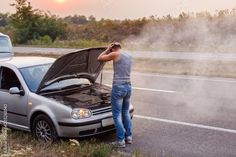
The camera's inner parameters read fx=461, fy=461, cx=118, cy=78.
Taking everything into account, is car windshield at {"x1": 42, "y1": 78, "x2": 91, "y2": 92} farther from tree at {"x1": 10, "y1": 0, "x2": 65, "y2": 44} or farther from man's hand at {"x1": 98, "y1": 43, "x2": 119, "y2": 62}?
tree at {"x1": 10, "y1": 0, "x2": 65, "y2": 44}

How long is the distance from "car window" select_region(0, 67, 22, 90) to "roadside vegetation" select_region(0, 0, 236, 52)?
14.5 m

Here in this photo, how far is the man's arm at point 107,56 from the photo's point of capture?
7359 mm

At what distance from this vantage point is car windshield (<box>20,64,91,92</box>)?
8.09 metres

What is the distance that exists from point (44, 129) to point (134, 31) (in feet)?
97.5

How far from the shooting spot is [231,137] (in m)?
7.98

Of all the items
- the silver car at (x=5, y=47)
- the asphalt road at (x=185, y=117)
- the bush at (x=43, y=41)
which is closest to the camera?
the asphalt road at (x=185, y=117)

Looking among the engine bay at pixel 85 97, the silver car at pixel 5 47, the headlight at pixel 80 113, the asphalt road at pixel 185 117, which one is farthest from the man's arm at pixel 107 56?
the silver car at pixel 5 47

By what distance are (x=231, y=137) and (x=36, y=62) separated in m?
3.87

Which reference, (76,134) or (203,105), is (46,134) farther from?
(203,105)

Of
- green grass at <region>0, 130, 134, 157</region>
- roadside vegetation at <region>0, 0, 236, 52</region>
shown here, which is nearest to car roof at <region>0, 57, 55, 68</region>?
green grass at <region>0, 130, 134, 157</region>

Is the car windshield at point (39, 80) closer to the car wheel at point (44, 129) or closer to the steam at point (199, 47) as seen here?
the car wheel at point (44, 129)

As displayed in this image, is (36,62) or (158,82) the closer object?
(36,62)

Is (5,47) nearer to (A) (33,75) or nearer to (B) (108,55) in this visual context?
(A) (33,75)

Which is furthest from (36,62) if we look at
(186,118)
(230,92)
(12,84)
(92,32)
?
(92,32)
